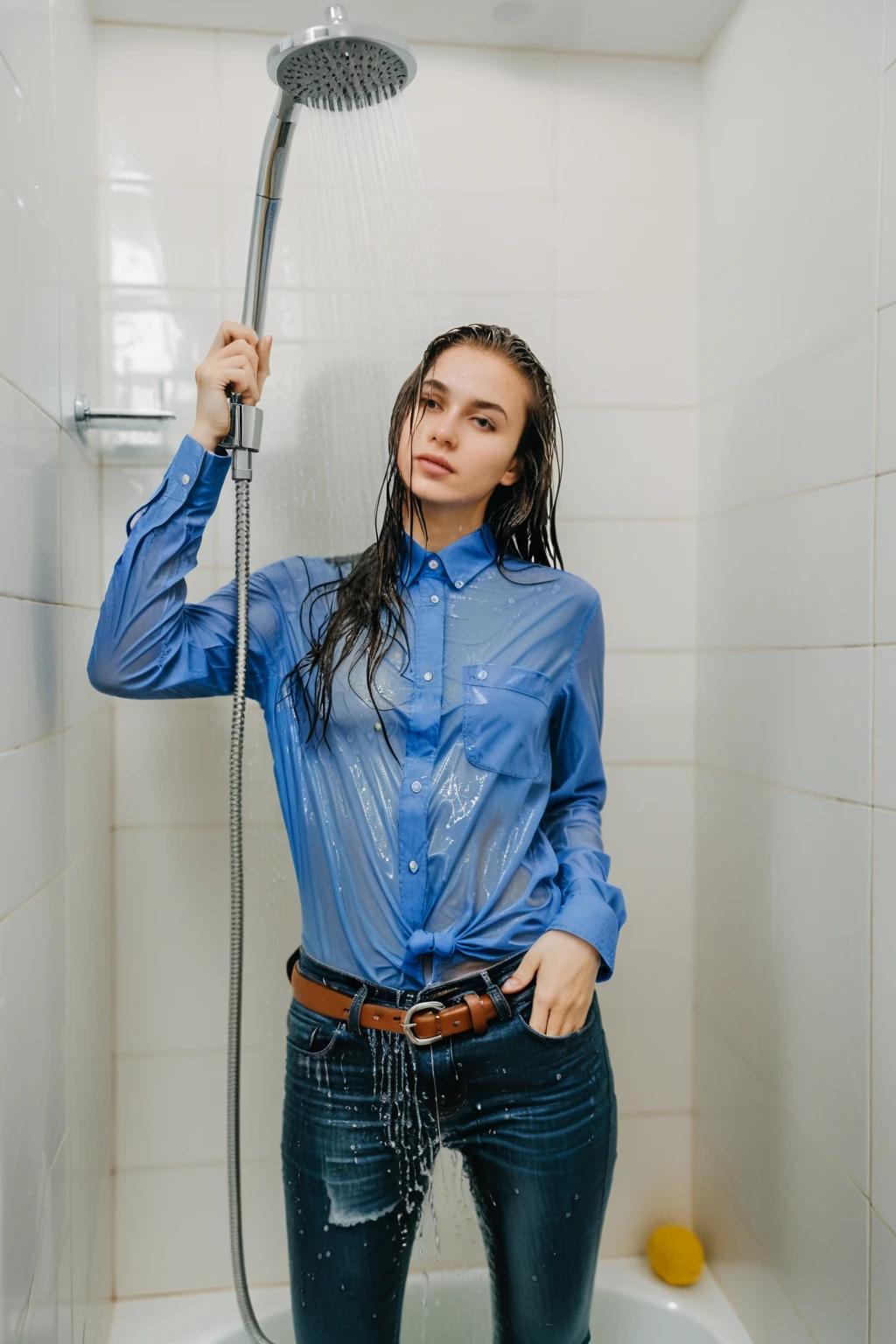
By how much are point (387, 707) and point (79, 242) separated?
778 millimetres

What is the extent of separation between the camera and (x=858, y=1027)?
1175 millimetres

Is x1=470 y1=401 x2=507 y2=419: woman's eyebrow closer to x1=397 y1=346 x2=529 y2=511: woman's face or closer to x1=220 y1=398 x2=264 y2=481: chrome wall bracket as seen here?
x1=397 y1=346 x2=529 y2=511: woman's face

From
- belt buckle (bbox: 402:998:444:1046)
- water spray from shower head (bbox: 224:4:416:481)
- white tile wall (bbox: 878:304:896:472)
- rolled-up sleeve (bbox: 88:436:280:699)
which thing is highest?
water spray from shower head (bbox: 224:4:416:481)

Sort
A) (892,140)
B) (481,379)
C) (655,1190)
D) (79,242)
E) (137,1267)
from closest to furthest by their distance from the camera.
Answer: (892,140) < (481,379) < (79,242) < (137,1267) < (655,1190)

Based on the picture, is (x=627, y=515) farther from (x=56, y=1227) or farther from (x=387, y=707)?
(x=56, y=1227)

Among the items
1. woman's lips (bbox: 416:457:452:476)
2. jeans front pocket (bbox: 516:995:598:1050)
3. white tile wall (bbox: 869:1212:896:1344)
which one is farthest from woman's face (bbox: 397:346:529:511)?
white tile wall (bbox: 869:1212:896:1344)

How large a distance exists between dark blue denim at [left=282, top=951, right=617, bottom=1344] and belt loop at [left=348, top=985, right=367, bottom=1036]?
0.01 m

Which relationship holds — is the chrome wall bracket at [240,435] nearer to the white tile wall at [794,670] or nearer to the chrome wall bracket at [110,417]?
the chrome wall bracket at [110,417]


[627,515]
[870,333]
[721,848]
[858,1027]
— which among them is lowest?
[858,1027]

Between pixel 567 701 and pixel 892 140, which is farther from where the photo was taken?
pixel 567 701

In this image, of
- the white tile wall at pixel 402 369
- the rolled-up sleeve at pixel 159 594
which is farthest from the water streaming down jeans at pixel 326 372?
the rolled-up sleeve at pixel 159 594

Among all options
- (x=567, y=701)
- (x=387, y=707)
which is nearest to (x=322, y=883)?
(x=387, y=707)

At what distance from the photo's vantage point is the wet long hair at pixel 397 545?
118 centimetres

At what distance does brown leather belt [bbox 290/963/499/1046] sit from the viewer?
1.07m
